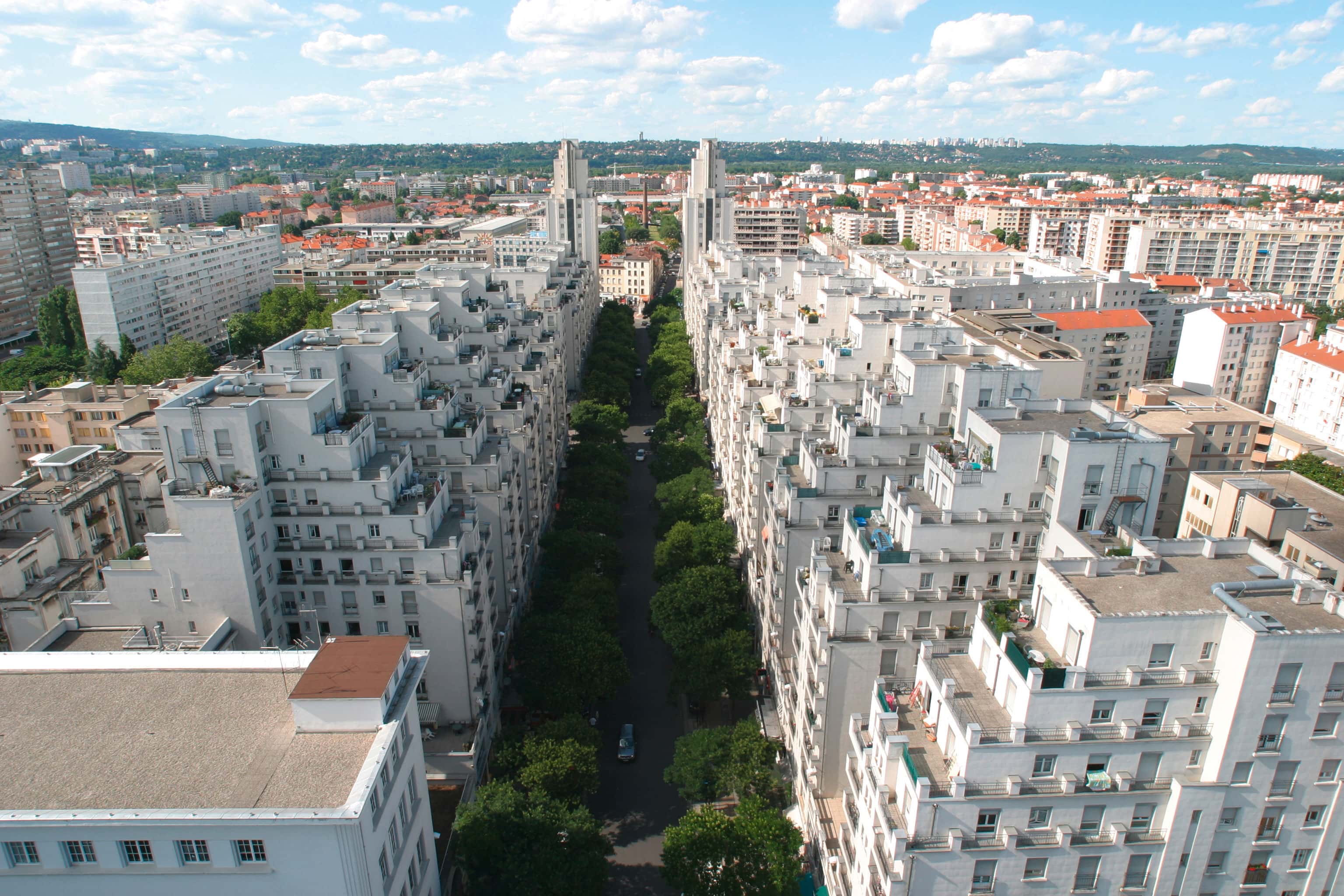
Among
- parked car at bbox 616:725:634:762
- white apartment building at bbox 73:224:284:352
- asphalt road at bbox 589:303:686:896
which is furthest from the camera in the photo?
white apartment building at bbox 73:224:284:352

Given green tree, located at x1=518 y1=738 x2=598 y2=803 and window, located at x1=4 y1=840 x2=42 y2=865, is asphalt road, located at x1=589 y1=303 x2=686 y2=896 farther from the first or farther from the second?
window, located at x1=4 y1=840 x2=42 y2=865

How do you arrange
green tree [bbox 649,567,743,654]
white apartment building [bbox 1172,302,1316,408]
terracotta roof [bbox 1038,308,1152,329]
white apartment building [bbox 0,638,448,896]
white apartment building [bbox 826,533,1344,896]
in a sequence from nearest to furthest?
white apartment building [bbox 0,638,448,896], white apartment building [bbox 826,533,1344,896], green tree [bbox 649,567,743,654], white apartment building [bbox 1172,302,1316,408], terracotta roof [bbox 1038,308,1152,329]

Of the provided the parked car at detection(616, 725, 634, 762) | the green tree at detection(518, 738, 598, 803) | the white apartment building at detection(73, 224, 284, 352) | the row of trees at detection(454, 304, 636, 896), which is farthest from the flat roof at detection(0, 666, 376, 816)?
the white apartment building at detection(73, 224, 284, 352)

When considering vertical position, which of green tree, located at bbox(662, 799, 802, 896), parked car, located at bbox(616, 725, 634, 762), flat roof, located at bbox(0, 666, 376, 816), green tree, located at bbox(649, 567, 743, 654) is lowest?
parked car, located at bbox(616, 725, 634, 762)

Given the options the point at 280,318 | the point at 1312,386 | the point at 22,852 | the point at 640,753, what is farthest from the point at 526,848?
the point at 280,318

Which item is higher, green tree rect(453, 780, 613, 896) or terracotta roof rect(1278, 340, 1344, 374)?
terracotta roof rect(1278, 340, 1344, 374)

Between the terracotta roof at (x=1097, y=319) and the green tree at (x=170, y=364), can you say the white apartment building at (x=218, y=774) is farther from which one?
the terracotta roof at (x=1097, y=319)

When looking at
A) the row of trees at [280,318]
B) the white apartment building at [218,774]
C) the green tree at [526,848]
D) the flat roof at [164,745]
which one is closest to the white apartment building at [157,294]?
the row of trees at [280,318]

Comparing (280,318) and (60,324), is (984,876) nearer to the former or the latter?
(280,318)
